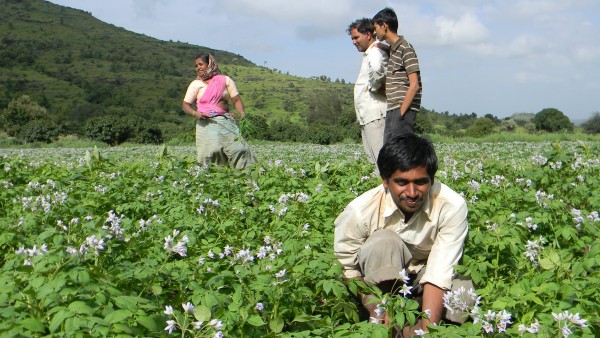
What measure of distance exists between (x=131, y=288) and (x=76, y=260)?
371 mm

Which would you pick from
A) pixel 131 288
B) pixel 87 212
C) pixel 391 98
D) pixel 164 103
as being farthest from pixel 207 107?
pixel 164 103

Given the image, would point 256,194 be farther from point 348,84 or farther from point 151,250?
point 348,84

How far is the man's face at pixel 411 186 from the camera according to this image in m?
3.49

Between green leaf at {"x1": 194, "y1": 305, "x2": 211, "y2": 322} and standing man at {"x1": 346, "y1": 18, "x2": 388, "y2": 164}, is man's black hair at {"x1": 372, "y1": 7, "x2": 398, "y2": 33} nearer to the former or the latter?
standing man at {"x1": 346, "y1": 18, "x2": 388, "y2": 164}

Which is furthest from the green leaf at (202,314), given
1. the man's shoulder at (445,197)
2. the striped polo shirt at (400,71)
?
the striped polo shirt at (400,71)

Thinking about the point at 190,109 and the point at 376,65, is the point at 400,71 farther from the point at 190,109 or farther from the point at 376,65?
the point at 190,109

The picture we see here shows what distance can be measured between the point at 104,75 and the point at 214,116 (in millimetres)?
127953

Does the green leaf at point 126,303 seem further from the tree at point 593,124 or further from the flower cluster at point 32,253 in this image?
the tree at point 593,124

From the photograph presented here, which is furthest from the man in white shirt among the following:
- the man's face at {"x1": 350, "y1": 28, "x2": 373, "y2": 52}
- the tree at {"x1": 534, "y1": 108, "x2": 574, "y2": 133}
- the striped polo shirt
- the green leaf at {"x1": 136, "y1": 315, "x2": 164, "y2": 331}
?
the tree at {"x1": 534, "y1": 108, "x2": 574, "y2": 133}

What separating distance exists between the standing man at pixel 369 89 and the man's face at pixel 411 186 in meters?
3.70

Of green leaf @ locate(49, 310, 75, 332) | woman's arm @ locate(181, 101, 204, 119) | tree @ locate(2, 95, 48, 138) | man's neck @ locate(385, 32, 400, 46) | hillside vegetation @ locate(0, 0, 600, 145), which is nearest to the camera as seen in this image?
green leaf @ locate(49, 310, 75, 332)

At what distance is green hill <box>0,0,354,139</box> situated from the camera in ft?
328

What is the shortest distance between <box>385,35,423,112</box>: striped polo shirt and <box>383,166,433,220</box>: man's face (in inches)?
132

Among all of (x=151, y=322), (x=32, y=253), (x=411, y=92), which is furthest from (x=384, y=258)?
(x=411, y=92)
